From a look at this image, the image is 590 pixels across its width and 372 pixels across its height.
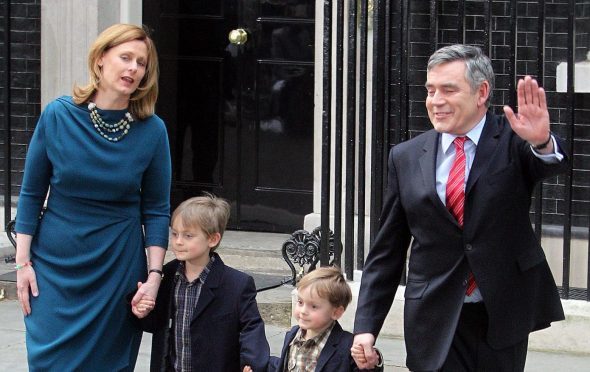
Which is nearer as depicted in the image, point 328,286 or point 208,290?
point 328,286

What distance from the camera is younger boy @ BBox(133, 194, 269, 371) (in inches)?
193

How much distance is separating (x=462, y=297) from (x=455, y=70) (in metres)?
0.71

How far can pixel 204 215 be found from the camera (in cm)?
493

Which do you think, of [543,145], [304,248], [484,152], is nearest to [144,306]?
[484,152]

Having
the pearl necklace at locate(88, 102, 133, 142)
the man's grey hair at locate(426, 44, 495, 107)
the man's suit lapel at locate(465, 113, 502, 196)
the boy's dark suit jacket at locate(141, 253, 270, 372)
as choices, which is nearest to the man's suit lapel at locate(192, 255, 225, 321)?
the boy's dark suit jacket at locate(141, 253, 270, 372)

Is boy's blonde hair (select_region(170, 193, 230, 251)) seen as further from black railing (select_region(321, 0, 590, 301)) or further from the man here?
black railing (select_region(321, 0, 590, 301))

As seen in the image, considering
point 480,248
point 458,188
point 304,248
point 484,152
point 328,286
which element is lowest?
point 304,248

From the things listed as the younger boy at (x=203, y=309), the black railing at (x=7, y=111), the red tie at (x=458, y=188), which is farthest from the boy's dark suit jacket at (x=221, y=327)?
the black railing at (x=7, y=111)

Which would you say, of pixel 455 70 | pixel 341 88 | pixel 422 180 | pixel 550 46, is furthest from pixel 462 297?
pixel 550 46

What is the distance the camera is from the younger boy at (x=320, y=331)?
464 cm

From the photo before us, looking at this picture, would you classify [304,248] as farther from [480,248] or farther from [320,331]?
[480,248]

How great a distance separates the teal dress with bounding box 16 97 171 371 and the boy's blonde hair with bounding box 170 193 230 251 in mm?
204

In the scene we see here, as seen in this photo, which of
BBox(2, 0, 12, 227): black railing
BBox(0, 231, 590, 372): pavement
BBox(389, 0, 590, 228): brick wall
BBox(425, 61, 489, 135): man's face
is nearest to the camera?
BBox(425, 61, 489, 135): man's face

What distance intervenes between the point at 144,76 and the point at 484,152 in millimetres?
1434
